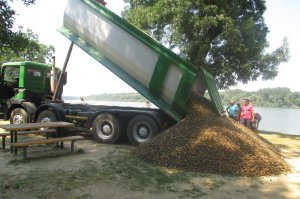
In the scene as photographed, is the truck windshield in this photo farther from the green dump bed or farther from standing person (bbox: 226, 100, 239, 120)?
standing person (bbox: 226, 100, 239, 120)

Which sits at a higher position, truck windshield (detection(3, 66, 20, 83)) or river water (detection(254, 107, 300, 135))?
truck windshield (detection(3, 66, 20, 83))

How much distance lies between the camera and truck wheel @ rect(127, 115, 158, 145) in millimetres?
9547

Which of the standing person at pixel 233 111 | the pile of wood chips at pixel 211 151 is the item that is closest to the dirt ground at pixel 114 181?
the pile of wood chips at pixel 211 151

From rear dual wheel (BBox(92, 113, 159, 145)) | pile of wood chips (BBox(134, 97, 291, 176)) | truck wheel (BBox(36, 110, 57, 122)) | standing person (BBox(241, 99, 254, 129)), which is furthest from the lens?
standing person (BBox(241, 99, 254, 129))

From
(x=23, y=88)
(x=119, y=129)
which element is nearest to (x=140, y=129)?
(x=119, y=129)

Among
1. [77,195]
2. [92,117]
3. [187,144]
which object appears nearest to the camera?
[77,195]

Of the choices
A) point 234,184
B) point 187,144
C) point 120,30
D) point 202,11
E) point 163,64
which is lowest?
point 234,184

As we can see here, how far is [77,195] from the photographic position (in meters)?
5.02

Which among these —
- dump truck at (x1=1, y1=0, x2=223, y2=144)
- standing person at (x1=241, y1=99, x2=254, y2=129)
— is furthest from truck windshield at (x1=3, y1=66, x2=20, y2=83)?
standing person at (x1=241, y1=99, x2=254, y2=129)

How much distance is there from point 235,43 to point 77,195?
12.4 metres

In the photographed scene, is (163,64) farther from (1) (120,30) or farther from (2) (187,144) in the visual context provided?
(2) (187,144)

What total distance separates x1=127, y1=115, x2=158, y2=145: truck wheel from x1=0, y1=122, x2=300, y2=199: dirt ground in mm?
1788

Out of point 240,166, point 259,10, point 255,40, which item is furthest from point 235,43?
point 240,166

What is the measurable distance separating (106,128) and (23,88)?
3821 millimetres
